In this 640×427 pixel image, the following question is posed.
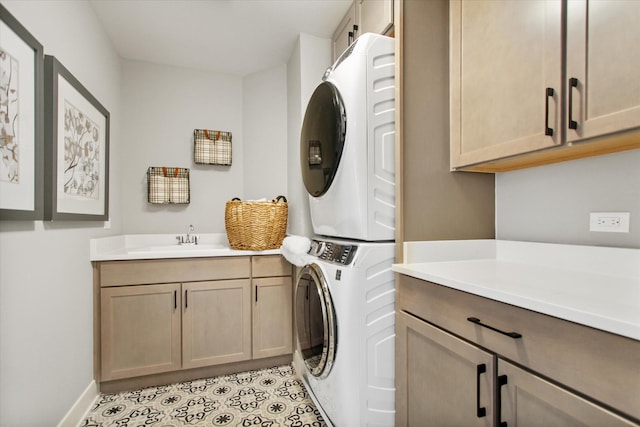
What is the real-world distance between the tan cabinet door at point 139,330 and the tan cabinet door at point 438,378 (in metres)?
1.50

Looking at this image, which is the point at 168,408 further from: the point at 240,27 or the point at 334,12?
the point at 334,12

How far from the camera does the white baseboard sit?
60.5 inches

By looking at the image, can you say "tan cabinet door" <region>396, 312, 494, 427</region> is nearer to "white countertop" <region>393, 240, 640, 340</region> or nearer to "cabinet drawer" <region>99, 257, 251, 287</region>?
"white countertop" <region>393, 240, 640, 340</region>

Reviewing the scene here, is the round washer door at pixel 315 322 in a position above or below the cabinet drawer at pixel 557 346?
below

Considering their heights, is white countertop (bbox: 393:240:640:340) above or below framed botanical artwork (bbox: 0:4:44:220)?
below

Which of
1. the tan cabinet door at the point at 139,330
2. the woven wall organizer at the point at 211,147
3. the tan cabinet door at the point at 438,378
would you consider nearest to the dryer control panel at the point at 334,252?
the tan cabinet door at the point at 438,378

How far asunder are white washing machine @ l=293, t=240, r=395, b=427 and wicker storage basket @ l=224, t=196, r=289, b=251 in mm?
869

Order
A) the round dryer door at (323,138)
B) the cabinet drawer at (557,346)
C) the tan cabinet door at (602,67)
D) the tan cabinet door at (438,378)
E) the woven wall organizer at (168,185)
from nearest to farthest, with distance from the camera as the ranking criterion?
the cabinet drawer at (557,346) < the tan cabinet door at (602,67) < the tan cabinet door at (438,378) < the round dryer door at (323,138) < the woven wall organizer at (168,185)

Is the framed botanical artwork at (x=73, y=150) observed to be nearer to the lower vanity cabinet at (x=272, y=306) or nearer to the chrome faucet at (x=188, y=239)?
the chrome faucet at (x=188, y=239)

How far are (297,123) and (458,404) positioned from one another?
Answer: 78.0 inches

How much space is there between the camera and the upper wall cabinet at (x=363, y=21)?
5.03ft

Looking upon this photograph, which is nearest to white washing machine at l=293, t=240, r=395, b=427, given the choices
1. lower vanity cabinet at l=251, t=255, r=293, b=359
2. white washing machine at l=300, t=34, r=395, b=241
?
white washing machine at l=300, t=34, r=395, b=241

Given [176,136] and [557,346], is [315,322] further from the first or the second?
[176,136]

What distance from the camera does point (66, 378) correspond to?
1.53 metres
